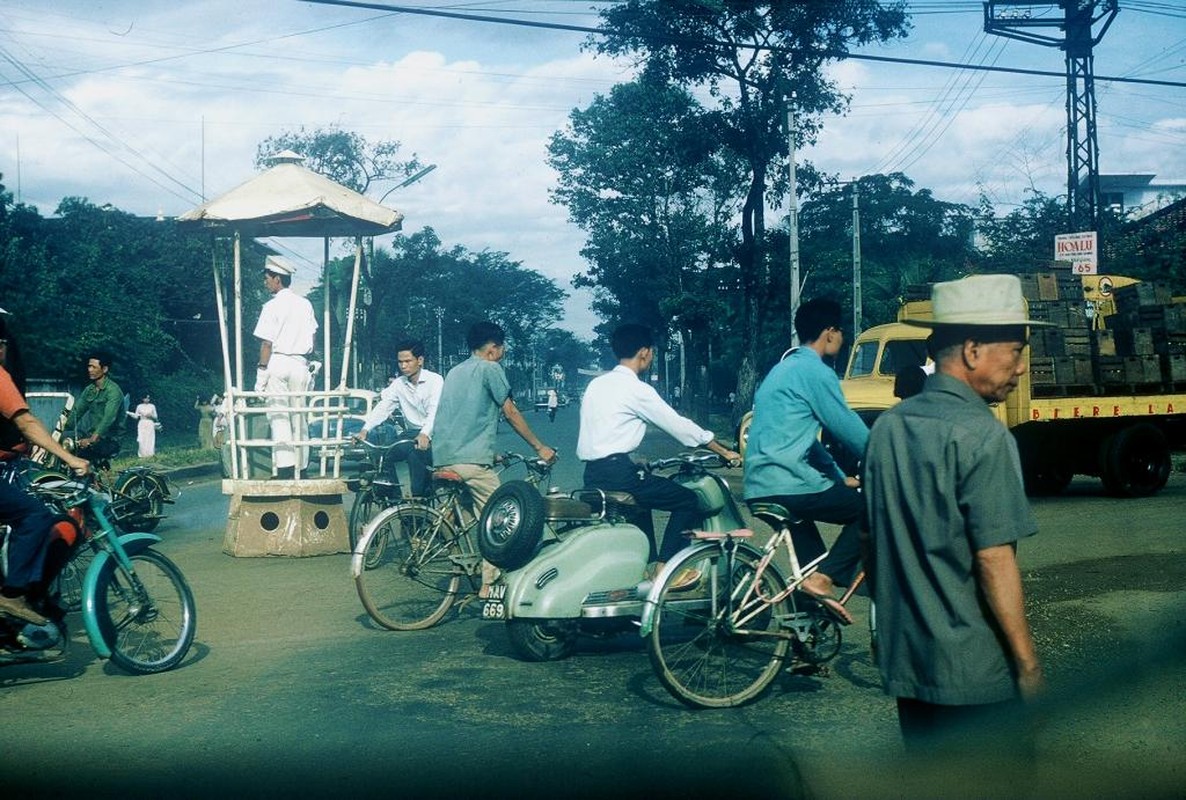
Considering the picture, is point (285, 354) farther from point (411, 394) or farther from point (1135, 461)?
point (1135, 461)

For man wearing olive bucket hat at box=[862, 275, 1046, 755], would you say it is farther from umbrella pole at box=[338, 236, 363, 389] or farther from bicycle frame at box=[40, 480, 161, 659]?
umbrella pole at box=[338, 236, 363, 389]

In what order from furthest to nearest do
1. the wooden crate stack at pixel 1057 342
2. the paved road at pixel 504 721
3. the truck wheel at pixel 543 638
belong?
the wooden crate stack at pixel 1057 342, the truck wheel at pixel 543 638, the paved road at pixel 504 721

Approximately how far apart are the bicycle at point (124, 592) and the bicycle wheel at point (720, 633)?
2.78 m

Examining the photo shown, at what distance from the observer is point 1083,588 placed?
29.0 ft

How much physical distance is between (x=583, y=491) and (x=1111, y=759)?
3.14 metres

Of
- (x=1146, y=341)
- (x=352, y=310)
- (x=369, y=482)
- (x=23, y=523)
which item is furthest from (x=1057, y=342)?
(x=23, y=523)

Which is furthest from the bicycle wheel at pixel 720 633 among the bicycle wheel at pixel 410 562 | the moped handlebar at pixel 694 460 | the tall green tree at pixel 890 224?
the tall green tree at pixel 890 224

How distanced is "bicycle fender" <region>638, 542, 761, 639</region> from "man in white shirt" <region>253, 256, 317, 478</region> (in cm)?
684

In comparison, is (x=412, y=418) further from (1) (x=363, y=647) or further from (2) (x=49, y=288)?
(2) (x=49, y=288)

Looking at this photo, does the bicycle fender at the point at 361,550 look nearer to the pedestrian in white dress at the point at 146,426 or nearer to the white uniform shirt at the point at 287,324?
the white uniform shirt at the point at 287,324

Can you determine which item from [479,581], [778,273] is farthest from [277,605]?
[778,273]

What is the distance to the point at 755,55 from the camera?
3148 cm

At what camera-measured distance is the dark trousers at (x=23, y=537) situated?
244 inches

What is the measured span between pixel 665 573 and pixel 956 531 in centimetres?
288
